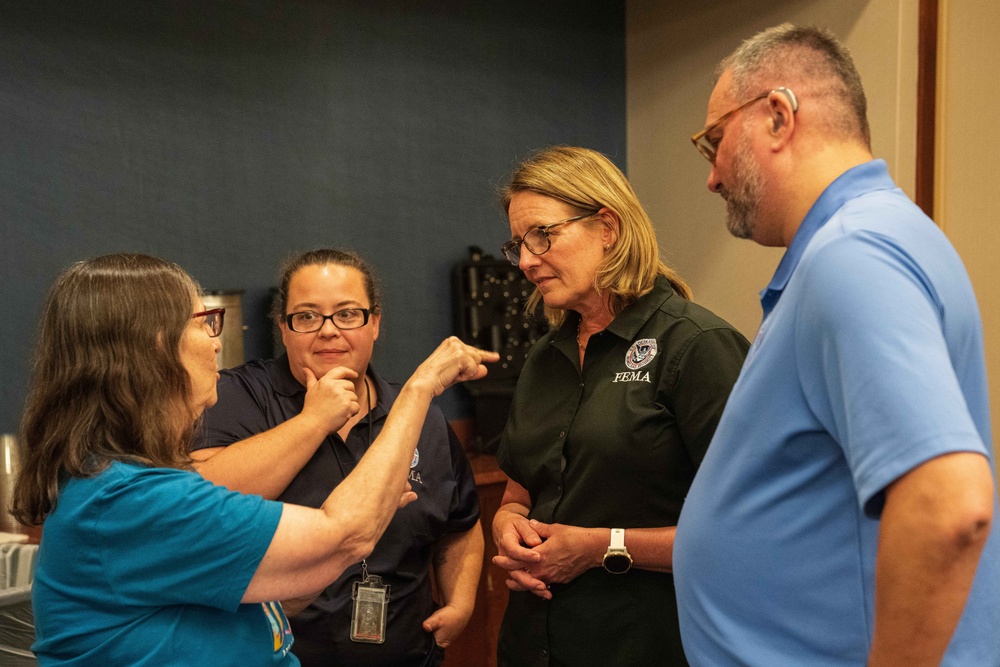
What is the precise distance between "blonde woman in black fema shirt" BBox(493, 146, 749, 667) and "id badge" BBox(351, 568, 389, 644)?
0.26 m

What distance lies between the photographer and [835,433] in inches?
37.1

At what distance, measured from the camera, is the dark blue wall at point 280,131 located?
2.82 m

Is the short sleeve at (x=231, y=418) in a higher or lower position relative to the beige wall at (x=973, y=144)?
lower

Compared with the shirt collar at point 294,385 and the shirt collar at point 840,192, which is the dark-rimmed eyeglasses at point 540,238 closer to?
the shirt collar at point 294,385

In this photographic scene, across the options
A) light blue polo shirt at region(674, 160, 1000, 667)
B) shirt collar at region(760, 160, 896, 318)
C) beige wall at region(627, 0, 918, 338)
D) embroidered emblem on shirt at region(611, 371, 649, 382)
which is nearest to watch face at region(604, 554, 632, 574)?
embroidered emblem on shirt at region(611, 371, 649, 382)

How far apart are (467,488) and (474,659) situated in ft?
3.97

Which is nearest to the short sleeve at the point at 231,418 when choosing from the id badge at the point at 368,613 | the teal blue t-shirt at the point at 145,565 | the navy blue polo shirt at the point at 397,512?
the navy blue polo shirt at the point at 397,512

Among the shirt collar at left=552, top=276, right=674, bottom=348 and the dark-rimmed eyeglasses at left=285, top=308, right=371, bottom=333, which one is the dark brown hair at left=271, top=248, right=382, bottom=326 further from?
the shirt collar at left=552, top=276, right=674, bottom=348

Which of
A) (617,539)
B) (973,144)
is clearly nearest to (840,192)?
(617,539)

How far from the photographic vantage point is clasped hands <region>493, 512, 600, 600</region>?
5.39 ft

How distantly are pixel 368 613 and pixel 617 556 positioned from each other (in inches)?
21.6

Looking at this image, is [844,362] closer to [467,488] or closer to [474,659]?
[467,488]

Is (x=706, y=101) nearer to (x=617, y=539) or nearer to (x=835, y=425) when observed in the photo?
(x=617, y=539)

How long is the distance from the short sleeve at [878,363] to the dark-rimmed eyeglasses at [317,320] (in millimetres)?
1299
